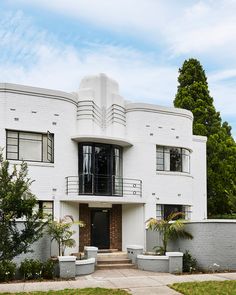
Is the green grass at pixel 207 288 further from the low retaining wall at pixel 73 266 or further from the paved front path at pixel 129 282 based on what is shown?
the low retaining wall at pixel 73 266

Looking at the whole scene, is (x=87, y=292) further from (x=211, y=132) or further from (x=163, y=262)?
(x=211, y=132)

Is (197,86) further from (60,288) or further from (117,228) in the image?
(60,288)

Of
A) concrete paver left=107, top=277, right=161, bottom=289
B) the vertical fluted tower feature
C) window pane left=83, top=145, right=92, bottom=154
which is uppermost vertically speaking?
the vertical fluted tower feature

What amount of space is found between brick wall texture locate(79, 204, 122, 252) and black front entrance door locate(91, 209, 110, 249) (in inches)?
8.5

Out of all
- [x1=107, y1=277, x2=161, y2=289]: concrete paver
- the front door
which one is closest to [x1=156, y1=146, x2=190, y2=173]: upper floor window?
the front door

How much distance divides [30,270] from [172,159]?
→ 36.3 feet

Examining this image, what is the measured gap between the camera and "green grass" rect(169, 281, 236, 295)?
42.5 ft

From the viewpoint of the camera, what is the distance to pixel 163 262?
1816 centimetres

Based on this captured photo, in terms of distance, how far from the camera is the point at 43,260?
56.1 feet

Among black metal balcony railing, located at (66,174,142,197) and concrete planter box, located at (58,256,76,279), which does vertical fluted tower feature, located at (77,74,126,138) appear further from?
concrete planter box, located at (58,256,76,279)

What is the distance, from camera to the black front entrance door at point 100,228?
22234mm

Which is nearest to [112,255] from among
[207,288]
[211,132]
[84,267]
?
[84,267]

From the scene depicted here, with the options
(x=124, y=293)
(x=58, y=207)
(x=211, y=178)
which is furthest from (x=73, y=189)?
(x=211, y=178)

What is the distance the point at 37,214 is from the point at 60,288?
8.03ft
